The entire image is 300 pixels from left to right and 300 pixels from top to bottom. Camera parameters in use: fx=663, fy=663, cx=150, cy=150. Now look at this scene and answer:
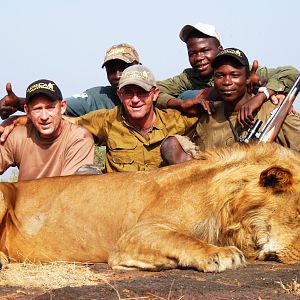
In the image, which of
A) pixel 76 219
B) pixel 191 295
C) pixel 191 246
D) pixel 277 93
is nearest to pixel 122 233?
pixel 76 219

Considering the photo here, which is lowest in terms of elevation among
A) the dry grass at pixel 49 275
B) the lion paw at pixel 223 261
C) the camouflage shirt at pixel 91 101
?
the dry grass at pixel 49 275

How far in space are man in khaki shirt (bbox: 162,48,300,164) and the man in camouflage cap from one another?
1.38 meters

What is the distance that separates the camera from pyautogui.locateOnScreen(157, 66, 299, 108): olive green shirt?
257 inches

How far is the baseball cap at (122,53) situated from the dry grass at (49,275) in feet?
10.7

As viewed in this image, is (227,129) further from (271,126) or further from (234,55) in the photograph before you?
(234,55)

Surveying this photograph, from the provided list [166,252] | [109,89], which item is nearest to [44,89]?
[109,89]

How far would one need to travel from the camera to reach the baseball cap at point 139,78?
6.11 metres

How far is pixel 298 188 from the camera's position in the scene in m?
4.07

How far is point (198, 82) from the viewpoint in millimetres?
7371

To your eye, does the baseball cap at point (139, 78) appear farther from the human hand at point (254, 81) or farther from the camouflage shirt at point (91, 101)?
the camouflage shirt at point (91, 101)

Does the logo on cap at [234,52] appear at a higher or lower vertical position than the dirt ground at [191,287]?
higher

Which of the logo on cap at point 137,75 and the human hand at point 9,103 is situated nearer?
the logo on cap at point 137,75

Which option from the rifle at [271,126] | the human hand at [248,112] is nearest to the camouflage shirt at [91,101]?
the human hand at [248,112]

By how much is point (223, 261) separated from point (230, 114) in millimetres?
2742
